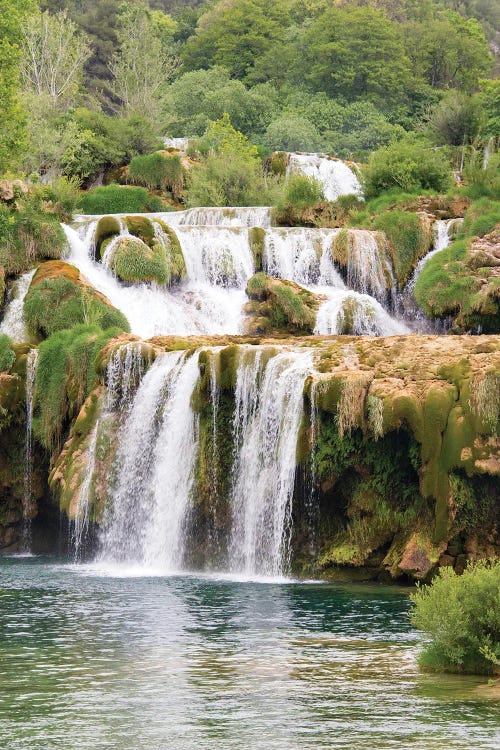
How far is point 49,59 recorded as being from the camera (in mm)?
67688

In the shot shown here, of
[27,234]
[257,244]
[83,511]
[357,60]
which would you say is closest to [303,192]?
[257,244]

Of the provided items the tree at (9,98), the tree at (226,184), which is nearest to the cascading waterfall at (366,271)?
the tree at (9,98)

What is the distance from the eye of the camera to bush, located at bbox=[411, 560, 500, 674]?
1291 centimetres

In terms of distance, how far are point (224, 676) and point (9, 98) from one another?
29471 millimetres

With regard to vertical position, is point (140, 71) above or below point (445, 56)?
below

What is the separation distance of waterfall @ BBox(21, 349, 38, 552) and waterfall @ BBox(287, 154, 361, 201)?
27.6 meters

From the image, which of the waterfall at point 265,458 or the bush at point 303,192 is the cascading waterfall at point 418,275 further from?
the waterfall at point 265,458

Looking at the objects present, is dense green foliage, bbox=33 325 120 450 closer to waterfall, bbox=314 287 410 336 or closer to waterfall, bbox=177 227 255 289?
waterfall, bbox=314 287 410 336

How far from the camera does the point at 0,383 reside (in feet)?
91.2

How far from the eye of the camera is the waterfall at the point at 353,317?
31.8 metres

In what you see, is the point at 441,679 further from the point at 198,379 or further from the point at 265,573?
the point at 198,379

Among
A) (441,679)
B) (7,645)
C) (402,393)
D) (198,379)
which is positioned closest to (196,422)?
(198,379)

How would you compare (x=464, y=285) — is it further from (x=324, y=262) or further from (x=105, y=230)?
(x=105, y=230)

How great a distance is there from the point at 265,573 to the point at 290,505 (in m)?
1.46
